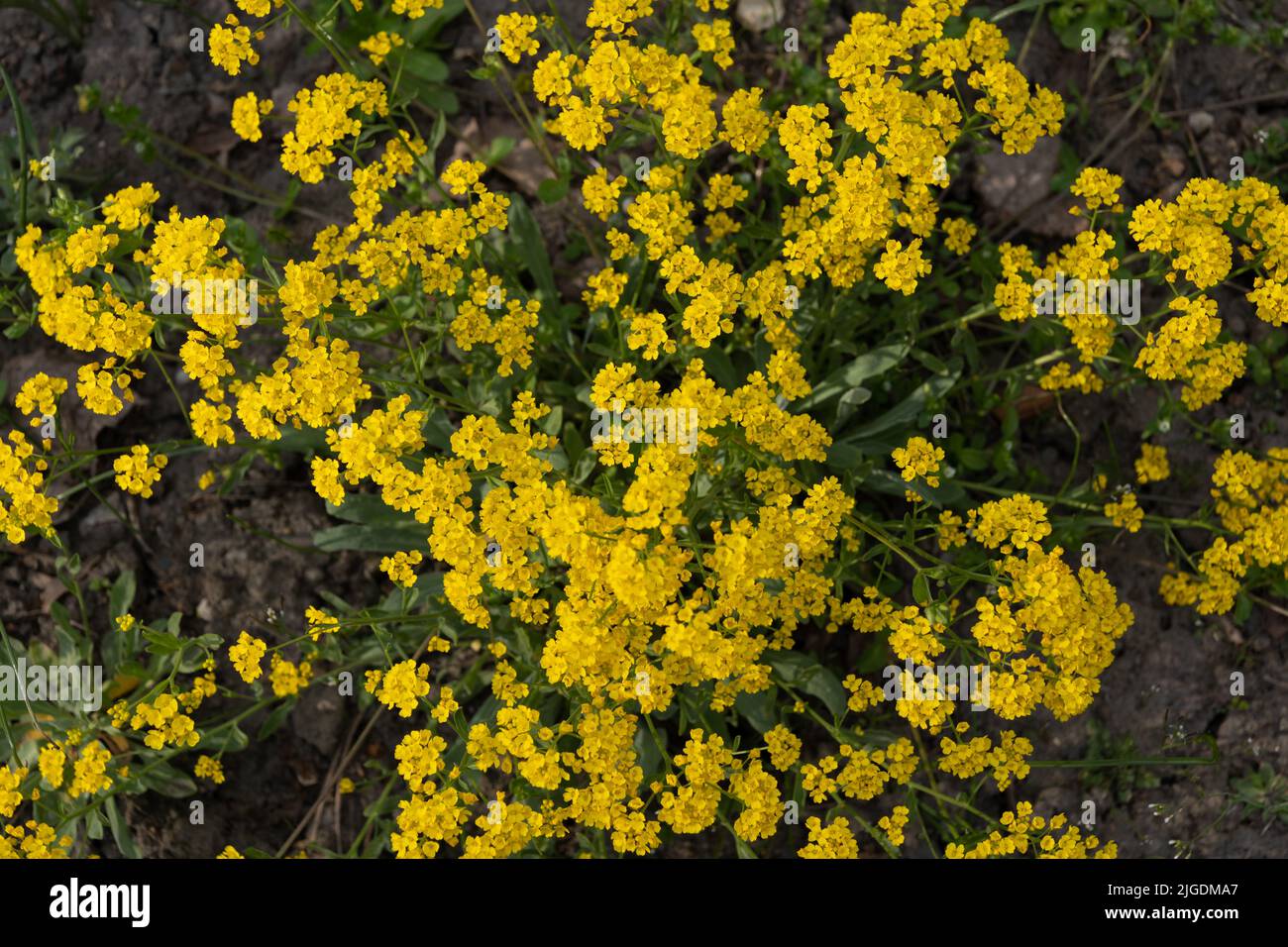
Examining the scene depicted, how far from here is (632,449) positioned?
4.95 meters

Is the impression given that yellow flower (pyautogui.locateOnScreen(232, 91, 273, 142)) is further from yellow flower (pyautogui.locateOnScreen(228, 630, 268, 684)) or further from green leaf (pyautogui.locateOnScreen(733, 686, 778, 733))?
green leaf (pyautogui.locateOnScreen(733, 686, 778, 733))

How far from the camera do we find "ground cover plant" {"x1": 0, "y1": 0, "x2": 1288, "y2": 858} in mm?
4184

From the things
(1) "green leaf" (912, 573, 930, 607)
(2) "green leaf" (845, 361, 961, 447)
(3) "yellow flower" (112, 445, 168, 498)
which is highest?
(2) "green leaf" (845, 361, 961, 447)

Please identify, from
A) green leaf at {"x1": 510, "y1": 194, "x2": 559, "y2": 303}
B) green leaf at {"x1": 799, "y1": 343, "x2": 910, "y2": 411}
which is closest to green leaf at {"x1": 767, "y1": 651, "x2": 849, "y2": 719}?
green leaf at {"x1": 799, "y1": 343, "x2": 910, "y2": 411}

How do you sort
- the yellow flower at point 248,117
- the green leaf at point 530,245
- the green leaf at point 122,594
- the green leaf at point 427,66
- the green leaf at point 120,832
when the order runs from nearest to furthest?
the yellow flower at point 248,117
the green leaf at point 120,832
the green leaf at point 530,245
the green leaf at point 122,594
the green leaf at point 427,66

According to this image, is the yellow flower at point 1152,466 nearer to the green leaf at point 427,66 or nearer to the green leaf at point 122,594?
the green leaf at point 427,66

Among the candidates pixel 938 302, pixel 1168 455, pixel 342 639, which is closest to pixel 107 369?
pixel 342 639

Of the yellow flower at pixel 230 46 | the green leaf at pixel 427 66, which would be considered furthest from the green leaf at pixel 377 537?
the green leaf at pixel 427 66

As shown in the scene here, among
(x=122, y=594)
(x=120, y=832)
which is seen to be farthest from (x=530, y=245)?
(x=120, y=832)

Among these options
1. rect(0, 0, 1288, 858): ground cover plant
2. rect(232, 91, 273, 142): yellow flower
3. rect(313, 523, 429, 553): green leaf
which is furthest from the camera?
rect(313, 523, 429, 553): green leaf

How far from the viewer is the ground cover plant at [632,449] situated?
4.18 meters

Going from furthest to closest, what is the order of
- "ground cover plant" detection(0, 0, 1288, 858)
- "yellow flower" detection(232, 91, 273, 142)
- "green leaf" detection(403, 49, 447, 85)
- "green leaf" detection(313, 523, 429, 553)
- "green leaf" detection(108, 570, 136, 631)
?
"green leaf" detection(403, 49, 447, 85) < "green leaf" detection(108, 570, 136, 631) < "green leaf" detection(313, 523, 429, 553) < "yellow flower" detection(232, 91, 273, 142) < "ground cover plant" detection(0, 0, 1288, 858)

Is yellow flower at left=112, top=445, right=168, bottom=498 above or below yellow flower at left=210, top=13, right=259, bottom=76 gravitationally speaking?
below

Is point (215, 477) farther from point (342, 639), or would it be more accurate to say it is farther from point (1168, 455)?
point (1168, 455)
